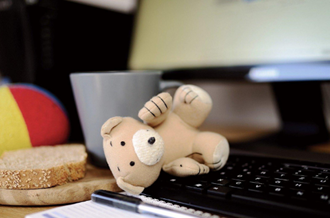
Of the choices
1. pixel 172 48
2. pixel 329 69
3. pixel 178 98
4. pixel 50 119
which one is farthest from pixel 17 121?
pixel 329 69

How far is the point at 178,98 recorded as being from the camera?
1.17ft

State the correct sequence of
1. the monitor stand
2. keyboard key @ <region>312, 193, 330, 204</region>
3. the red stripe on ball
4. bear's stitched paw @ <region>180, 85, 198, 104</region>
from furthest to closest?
the monitor stand, the red stripe on ball, bear's stitched paw @ <region>180, 85, 198, 104</region>, keyboard key @ <region>312, 193, 330, 204</region>

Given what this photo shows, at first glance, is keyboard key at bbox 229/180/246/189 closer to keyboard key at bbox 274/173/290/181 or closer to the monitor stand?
keyboard key at bbox 274/173/290/181

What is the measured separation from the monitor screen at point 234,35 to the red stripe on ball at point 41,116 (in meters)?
0.27

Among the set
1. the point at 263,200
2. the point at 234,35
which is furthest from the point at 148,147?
the point at 234,35

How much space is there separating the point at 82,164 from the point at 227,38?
0.36 metres

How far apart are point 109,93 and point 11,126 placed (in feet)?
0.52

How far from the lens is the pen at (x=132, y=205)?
233 millimetres

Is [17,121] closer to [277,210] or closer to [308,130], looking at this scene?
[277,210]

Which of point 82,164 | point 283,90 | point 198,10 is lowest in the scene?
Answer: point 82,164

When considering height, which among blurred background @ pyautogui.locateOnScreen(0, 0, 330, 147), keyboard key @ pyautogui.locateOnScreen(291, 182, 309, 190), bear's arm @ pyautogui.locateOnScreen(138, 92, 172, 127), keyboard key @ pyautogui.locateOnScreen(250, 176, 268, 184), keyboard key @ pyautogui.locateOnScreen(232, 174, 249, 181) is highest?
blurred background @ pyautogui.locateOnScreen(0, 0, 330, 147)

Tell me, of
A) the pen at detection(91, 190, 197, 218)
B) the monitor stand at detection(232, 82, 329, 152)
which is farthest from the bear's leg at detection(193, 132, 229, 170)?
the monitor stand at detection(232, 82, 329, 152)

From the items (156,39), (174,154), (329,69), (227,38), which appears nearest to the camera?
(174,154)

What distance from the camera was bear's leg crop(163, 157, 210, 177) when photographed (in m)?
0.31
